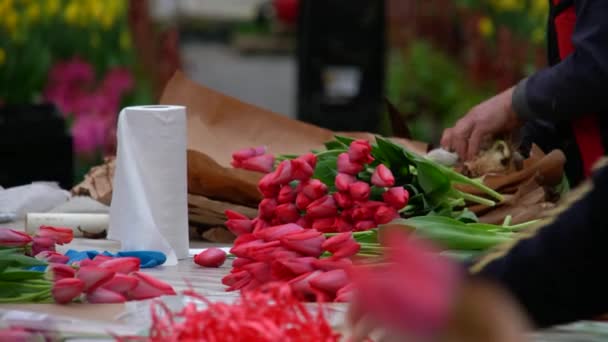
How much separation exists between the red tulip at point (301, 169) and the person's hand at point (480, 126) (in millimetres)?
667

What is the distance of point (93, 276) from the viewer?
1.75 m

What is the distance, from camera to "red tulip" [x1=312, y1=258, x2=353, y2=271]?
5.71ft

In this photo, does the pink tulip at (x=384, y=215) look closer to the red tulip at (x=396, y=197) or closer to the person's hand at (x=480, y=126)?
the red tulip at (x=396, y=197)

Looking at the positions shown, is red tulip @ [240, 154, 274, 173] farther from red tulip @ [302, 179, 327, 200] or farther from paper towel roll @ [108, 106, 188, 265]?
red tulip @ [302, 179, 327, 200]

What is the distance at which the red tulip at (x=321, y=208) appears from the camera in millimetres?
2061

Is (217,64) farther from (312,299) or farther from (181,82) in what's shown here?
(312,299)

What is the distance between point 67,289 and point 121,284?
0.26ft

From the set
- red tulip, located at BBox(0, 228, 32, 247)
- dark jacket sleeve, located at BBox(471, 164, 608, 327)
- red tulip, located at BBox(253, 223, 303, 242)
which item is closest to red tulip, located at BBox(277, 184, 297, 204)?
red tulip, located at BBox(253, 223, 303, 242)

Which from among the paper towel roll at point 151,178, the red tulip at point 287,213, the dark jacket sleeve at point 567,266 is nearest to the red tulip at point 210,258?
the paper towel roll at point 151,178

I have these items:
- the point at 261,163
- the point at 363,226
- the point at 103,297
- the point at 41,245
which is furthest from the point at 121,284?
the point at 261,163

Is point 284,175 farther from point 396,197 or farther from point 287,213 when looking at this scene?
point 396,197

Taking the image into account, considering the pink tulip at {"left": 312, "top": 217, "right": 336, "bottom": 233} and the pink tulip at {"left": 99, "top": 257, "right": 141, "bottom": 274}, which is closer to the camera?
the pink tulip at {"left": 99, "top": 257, "right": 141, "bottom": 274}

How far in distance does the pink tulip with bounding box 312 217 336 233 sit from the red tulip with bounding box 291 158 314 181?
0.08 meters

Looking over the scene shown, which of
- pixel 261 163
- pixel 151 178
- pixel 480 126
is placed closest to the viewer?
pixel 151 178
